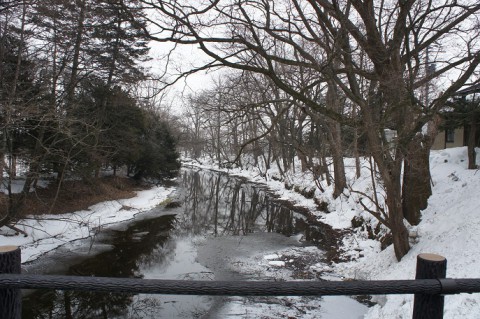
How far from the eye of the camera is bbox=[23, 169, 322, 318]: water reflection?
718 cm

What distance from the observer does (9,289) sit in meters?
1.54

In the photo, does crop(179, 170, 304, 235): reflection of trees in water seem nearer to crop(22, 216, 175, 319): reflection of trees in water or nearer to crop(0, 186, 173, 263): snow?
crop(22, 216, 175, 319): reflection of trees in water

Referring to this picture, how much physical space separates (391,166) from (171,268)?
22.4ft

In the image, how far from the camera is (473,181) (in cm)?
977

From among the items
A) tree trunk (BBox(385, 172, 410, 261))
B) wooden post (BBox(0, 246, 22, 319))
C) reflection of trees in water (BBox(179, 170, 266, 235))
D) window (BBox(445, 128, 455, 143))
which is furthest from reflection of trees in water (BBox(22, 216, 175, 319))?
window (BBox(445, 128, 455, 143))

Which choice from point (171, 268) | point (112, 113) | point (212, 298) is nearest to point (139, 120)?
point (112, 113)

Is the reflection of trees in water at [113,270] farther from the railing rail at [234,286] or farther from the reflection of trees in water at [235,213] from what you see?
→ the railing rail at [234,286]

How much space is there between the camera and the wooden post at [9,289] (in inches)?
59.6

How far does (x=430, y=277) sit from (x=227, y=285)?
99cm

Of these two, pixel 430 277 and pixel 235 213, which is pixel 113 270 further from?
pixel 235 213

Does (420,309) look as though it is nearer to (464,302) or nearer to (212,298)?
(464,302)

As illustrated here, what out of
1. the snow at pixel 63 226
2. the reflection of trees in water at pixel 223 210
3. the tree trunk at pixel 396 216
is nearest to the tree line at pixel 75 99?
the snow at pixel 63 226

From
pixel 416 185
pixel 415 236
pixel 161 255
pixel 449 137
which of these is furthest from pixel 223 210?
pixel 449 137

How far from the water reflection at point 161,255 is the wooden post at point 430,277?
6.21 metres
